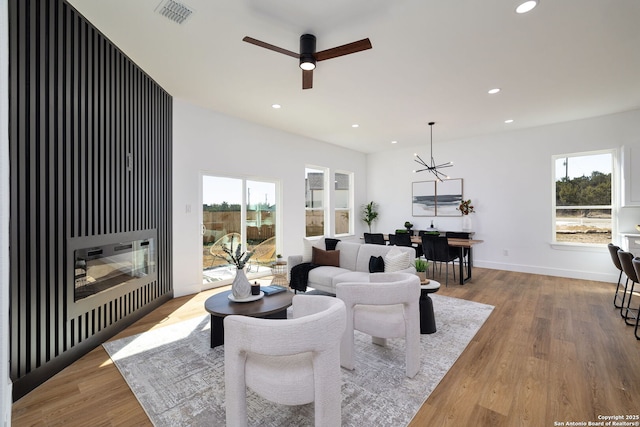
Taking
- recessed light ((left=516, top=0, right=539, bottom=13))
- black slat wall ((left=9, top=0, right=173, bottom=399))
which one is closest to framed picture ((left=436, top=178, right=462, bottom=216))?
recessed light ((left=516, top=0, right=539, bottom=13))

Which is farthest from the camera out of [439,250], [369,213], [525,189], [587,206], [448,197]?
[369,213]

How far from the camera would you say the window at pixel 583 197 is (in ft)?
17.0

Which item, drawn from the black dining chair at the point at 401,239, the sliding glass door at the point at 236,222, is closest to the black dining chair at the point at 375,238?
the black dining chair at the point at 401,239

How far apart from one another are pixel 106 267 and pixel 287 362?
244 cm

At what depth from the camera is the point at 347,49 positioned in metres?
2.31

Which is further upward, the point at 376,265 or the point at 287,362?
the point at 376,265

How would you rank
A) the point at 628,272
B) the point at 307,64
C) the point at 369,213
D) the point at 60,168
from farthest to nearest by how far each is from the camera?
the point at 369,213, the point at 628,272, the point at 307,64, the point at 60,168

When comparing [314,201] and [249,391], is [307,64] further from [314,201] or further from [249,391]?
[314,201]

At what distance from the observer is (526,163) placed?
19.0ft

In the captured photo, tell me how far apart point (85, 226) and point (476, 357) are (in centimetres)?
382

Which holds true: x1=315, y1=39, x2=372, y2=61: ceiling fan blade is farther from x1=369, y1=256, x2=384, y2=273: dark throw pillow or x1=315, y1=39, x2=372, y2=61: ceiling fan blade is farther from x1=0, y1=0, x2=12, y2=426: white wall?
x1=369, y1=256, x2=384, y2=273: dark throw pillow

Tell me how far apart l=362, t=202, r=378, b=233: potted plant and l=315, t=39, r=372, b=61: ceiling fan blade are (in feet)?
18.9

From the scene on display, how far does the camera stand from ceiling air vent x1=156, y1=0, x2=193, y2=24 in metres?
2.26

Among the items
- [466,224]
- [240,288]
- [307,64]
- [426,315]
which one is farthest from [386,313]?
[466,224]
